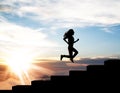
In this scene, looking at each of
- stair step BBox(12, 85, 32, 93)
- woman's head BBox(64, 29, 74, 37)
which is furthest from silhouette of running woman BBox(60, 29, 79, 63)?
stair step BBox(12, 85, 32, 93)

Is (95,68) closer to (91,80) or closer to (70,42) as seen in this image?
(91,80)

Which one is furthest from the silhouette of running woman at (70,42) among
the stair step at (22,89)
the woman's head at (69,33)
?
the stair step at (22,89)

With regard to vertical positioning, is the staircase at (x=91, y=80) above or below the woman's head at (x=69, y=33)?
below

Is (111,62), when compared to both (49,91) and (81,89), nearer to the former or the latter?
(81,89)

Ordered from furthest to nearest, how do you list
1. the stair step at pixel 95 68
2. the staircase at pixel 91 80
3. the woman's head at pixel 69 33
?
the woman's head at pixel 69 33, the stair step at pixel 95 68, the staircase at pixel 91 80

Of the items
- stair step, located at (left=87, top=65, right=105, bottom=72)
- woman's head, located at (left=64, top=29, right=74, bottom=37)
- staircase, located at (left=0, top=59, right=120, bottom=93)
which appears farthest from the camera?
woman's head, located at (left=64, top=29, right=74, bottom=37)

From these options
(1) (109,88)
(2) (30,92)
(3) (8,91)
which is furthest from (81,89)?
(3) (8,91)

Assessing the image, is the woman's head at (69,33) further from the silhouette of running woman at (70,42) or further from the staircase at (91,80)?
the staircase at (91,80)

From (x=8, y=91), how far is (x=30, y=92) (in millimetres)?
3646

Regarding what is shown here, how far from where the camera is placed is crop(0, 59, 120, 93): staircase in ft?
39.3

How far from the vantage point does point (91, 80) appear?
40.5ft

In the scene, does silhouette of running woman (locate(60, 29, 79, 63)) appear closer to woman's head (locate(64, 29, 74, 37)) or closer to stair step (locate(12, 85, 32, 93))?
woman's head (locate(64, 29, 74, 37))

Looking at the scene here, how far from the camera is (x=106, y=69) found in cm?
1230

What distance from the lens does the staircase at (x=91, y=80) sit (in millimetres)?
11977
